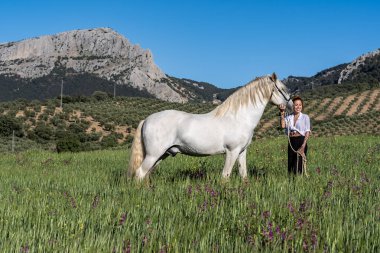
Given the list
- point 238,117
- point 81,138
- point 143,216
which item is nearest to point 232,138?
point 238,117

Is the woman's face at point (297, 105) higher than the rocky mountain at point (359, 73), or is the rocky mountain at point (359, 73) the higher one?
the rocky mountain at point (359, 73)

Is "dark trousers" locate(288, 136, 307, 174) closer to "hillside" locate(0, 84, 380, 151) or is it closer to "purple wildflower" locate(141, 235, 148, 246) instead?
"purple wildflower" locate(141, 235, 148, 246)

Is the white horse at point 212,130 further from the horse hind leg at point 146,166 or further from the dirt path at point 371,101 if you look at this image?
the dirt path at point 371,101

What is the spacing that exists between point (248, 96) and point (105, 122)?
48498mm

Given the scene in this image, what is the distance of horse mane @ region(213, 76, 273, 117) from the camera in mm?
7664

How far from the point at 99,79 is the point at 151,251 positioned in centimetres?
17596

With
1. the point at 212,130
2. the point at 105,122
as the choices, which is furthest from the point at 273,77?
the point at 105,122

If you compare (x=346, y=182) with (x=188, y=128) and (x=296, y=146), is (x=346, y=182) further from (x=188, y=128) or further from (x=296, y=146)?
(x=188, y=128)

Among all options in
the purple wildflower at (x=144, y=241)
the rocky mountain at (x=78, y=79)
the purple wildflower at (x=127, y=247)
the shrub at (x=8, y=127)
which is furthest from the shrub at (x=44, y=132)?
the rocky mountain at (x=78, y=79)

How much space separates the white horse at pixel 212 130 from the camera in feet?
24.3

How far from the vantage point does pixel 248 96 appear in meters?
7.77

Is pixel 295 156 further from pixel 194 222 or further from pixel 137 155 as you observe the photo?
pixel 194 222

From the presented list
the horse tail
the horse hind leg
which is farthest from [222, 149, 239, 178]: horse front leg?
the horse tail

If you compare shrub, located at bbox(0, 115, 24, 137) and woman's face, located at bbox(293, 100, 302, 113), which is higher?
woman's face, located at bbox(293, 100, 302, 113)
